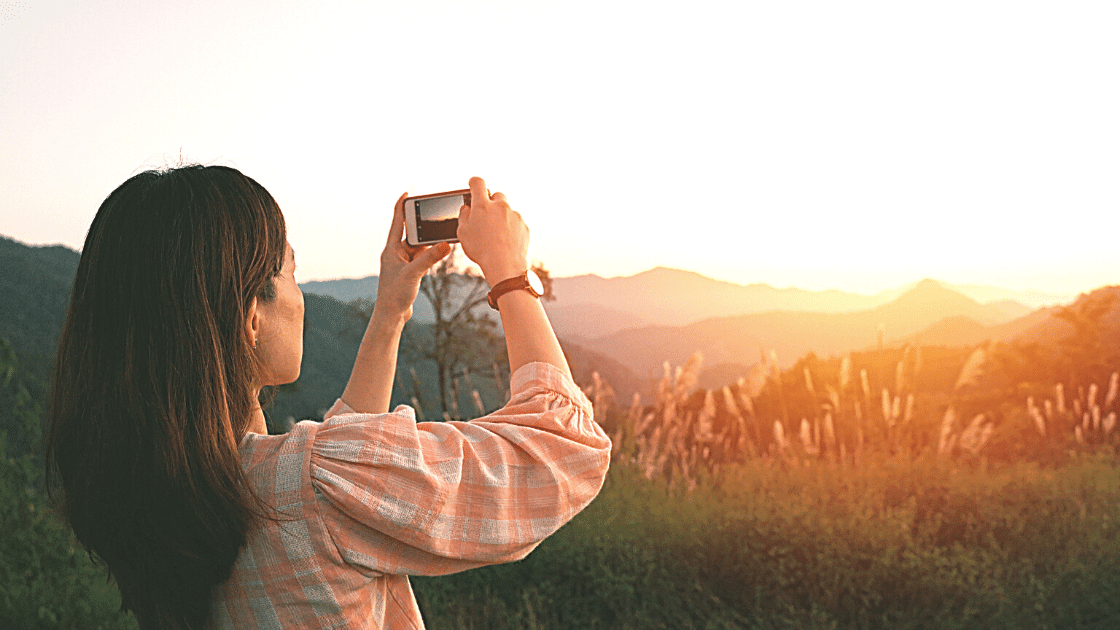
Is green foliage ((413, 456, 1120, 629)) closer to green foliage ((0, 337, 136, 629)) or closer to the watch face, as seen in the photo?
green foliage ((0, 337, 136, 629))

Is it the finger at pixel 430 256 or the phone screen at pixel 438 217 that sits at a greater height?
the phone screen at pixel 438 217

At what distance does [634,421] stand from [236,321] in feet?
13.2

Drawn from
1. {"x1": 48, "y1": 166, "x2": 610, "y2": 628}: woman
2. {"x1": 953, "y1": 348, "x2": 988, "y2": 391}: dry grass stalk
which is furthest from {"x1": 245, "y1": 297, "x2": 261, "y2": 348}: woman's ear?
{"x1": 953, "y1": 348, "x2": 988, "y2": 391}: dry grass stalk

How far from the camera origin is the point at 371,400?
4.69 ft

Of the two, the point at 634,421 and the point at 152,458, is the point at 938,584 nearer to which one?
the point at 634,421

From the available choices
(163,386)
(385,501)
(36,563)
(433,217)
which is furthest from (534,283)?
(36,563)

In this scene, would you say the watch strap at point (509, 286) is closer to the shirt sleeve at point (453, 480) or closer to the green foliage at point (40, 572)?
the shirt sleeve at point (453, 480)

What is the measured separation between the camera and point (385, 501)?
0.92 metres

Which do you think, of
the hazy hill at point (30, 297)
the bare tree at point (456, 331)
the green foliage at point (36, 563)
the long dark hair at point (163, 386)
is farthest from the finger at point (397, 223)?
the bare tree at point (456, 331)

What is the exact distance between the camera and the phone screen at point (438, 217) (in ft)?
4.14

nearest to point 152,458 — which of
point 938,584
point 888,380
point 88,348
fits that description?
point 88,348

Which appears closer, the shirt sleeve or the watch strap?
the shirt sleeve

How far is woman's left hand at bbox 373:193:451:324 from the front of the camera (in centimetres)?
134

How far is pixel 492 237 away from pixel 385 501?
41cm
